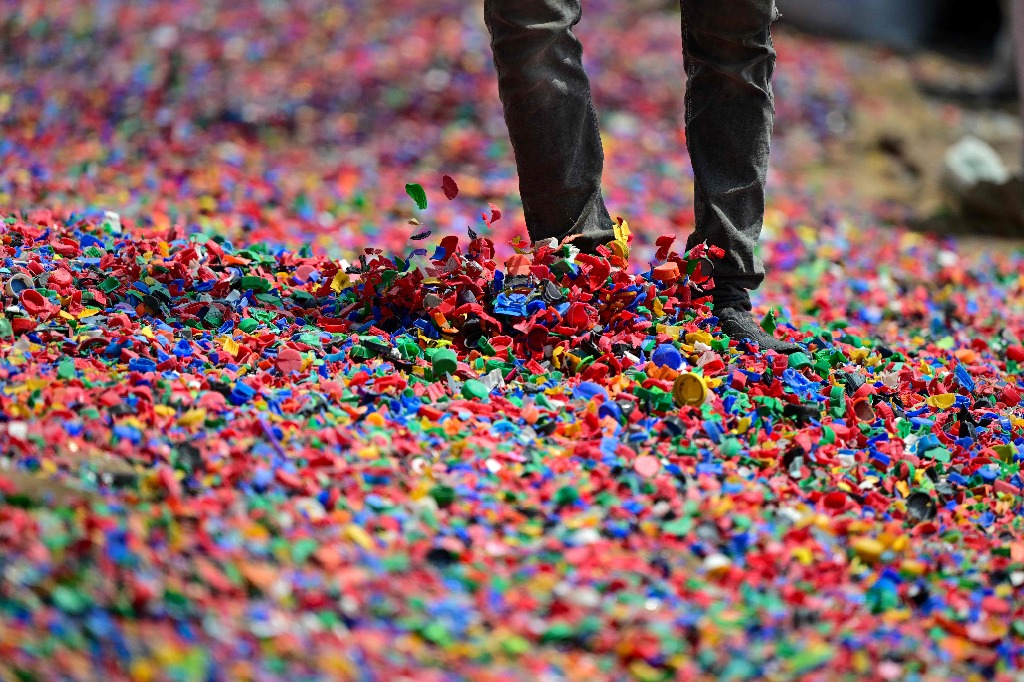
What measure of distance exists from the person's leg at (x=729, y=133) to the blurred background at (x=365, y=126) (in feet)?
5.80

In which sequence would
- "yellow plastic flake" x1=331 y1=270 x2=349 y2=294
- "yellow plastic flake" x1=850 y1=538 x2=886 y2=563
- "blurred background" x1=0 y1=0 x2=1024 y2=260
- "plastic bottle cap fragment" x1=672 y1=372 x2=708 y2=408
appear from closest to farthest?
"yellow plastic flake" x1=850 y1=538 x2=886 y2=563, "plastic bottle cap fragment" x1=672 y1=372 x2=708 y2=408, "yellow plastic flake" x1=331 y1=270 x2=349 y2=294, "blurred background" x1=0 y1=0 x2=1024 y2=260

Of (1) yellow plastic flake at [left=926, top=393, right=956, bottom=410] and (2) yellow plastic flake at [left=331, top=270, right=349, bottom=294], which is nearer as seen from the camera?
(1) yellow plastic flake at [left=926, top=393, right=956, bottom=410]

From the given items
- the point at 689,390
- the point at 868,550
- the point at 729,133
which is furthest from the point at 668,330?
the point at 868,550

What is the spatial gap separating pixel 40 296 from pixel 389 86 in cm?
401

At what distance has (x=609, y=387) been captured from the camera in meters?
2.59

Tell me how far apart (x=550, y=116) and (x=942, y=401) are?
Answer: 1.29m

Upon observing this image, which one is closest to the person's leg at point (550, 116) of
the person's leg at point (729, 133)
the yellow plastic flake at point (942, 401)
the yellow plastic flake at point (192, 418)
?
the person's leg at point (729, 133)

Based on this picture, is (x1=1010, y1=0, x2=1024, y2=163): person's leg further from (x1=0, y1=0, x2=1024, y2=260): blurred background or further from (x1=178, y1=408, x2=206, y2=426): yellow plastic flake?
(x1=178, y1=408, x2=206, y2=426): yellow plastic flake

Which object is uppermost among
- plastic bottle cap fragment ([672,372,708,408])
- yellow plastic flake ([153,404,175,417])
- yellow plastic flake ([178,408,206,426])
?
yellow plastic flake ([153,404,175,417])

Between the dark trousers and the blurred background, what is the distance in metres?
1.54

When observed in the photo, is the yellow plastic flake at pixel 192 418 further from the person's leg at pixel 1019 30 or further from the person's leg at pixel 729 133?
the person's leg at pixel 1019 30

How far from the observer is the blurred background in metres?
4.92

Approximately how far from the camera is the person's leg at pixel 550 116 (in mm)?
2750

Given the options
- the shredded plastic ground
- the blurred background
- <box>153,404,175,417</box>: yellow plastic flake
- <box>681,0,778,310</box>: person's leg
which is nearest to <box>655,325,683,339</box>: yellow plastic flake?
the shredded plastic ground
